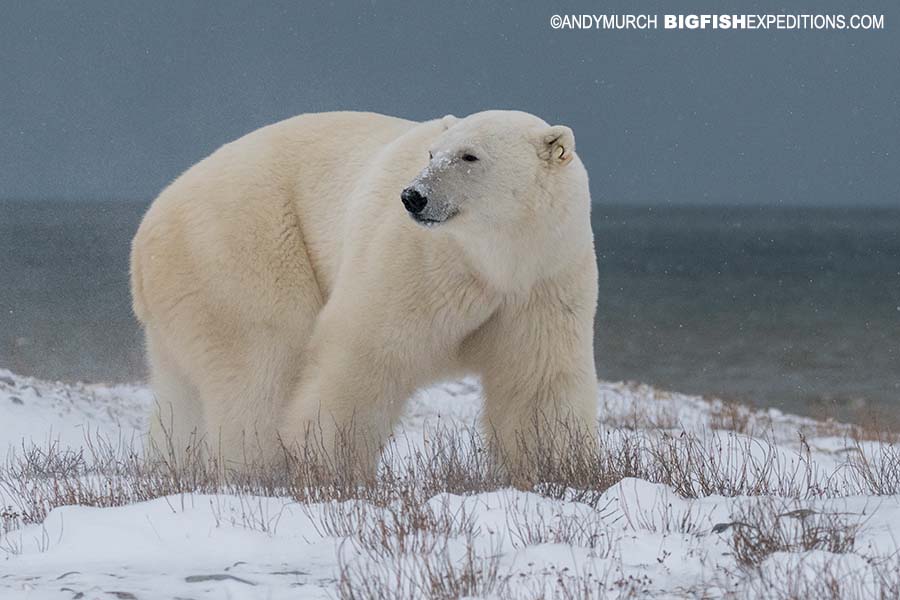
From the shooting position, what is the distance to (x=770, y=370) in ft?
85.0

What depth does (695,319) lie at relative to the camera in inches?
1490

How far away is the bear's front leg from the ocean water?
1075cm

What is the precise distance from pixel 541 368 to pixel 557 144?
995 mm

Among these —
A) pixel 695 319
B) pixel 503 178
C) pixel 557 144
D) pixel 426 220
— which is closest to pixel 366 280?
pixel 426 220

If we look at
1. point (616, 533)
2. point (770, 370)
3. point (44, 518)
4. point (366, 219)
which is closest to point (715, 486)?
point (616, 533)

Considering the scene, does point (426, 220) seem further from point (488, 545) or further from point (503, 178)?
point (488, 545)

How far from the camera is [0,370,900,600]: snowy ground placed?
324 centimetres

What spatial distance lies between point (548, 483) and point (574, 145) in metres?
1.45

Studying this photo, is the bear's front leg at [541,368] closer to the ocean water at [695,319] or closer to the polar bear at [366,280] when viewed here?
the polar bear at [366,280]

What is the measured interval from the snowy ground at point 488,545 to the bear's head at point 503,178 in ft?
3.73

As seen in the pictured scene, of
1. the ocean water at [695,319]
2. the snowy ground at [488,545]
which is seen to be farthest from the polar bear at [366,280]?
the ocean water at [695,319]

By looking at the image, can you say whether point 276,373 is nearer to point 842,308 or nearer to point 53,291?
point 53,291

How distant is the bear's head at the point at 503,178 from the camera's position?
491cm

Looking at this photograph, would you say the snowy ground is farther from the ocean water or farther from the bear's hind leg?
the ocean water
